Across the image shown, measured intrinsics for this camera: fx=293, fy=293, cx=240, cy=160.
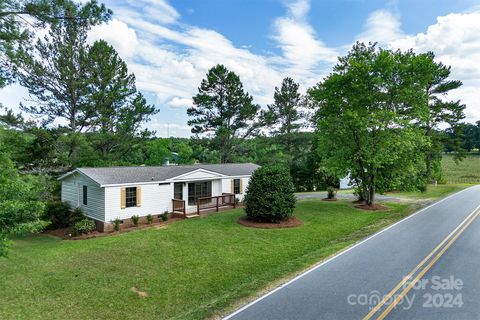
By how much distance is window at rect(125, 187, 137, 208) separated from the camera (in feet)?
55.8

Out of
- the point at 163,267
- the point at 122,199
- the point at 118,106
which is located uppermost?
the point at 118,106

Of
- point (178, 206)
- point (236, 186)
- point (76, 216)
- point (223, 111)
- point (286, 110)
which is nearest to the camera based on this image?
point (76, 216)

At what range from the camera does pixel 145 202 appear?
17.7 m

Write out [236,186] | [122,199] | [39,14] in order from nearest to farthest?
1. [39,14]
2. [122,199]
3. [236,186]

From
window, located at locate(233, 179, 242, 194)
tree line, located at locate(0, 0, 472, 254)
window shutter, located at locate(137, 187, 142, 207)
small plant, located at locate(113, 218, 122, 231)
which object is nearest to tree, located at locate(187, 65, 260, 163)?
tree line, located at locate(0, 0, 472, 254)

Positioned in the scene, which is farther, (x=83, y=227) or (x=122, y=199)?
(x=122, y=199)

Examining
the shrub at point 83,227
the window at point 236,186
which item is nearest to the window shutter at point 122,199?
Result: the shrub at point 83,227

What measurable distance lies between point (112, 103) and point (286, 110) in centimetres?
2095

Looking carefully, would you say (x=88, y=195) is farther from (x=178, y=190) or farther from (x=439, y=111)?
(x=439, y=111)

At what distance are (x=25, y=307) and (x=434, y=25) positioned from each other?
79.4ft

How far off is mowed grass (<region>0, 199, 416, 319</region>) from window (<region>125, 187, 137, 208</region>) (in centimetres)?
264

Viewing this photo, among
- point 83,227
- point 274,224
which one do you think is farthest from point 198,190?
point 83,227

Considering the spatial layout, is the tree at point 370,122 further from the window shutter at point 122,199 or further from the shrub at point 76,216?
the shrub at point 76,216

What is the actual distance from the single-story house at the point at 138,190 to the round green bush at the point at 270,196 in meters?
4.57
